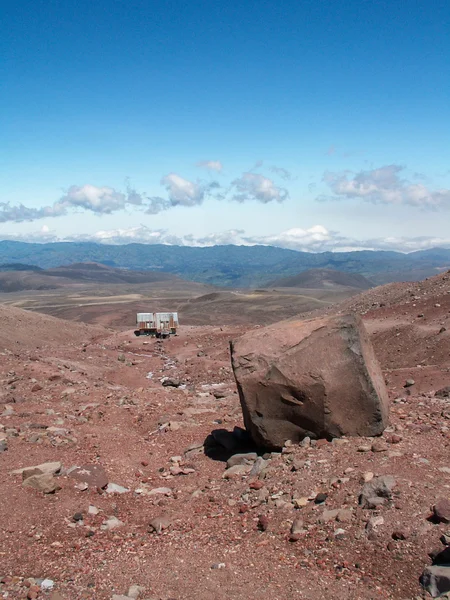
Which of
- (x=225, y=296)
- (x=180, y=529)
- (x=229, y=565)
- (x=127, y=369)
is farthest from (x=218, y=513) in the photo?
(x=225, y=296)

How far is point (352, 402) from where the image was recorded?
9.31 meters

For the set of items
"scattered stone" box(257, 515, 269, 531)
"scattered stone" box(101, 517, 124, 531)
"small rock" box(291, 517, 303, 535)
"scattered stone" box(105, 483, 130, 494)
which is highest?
"small rock" box(291, 517, 303, 535)

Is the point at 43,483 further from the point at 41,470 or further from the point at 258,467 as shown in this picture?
the point at 258,467

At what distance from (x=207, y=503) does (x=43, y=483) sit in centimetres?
269

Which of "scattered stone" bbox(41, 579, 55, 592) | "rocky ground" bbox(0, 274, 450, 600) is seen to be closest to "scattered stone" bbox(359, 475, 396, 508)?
"rocky ground" bbox(0, 274, 450, 600)

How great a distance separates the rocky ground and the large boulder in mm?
411

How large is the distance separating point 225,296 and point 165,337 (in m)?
82.2

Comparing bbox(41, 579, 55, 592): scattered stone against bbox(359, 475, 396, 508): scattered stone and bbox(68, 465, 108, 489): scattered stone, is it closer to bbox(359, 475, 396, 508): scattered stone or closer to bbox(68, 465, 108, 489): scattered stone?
bbox(68, 465, 108, 489): scattered stone

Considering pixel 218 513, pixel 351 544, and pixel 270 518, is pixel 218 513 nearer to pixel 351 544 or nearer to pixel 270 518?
pixel 270 518

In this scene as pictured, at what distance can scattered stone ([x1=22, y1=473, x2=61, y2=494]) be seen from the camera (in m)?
8.11

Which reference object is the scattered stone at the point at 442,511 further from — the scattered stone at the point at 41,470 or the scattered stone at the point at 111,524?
the scattered stone at the point at 41,470

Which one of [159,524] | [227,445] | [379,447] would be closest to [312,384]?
[379,447]

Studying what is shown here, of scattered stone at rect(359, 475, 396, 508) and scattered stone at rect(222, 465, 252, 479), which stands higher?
scattered stone at rect(359, 475, 396, 508)

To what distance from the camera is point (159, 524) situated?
722cm
